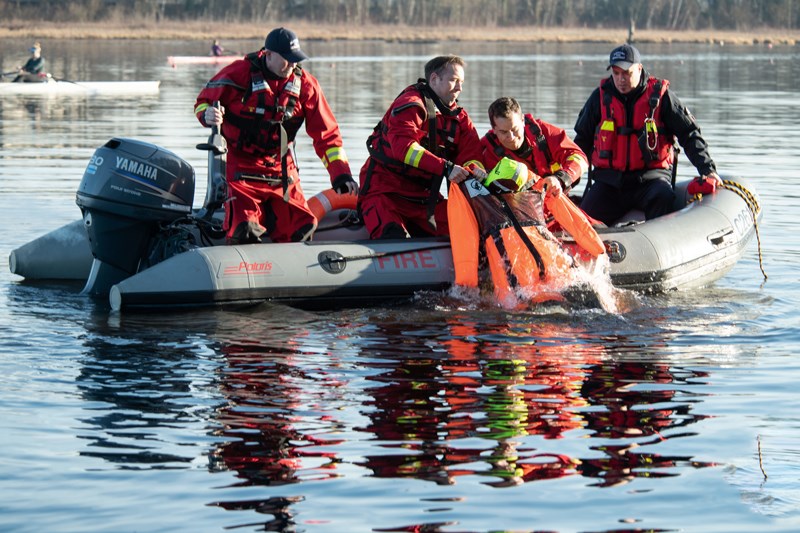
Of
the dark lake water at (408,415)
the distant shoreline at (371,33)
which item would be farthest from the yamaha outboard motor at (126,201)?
the distant shoreline at (371,33)

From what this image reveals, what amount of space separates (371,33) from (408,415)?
147ft

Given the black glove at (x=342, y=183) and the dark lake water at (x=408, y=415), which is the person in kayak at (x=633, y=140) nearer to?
the dark lake water at (x=408, y=415)

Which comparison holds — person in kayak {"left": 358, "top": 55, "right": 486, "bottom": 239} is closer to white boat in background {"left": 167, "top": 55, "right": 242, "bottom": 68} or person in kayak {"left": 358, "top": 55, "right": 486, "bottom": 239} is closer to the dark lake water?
the dark lake water

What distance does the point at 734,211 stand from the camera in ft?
27.2

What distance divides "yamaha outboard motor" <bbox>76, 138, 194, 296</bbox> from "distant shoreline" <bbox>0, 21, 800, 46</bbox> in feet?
120

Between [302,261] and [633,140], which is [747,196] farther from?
[302,261]

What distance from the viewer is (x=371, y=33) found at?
4884cm

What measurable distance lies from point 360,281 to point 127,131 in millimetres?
10102

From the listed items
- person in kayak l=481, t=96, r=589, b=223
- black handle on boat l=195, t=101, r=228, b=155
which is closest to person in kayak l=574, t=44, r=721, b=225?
person in kayak l=481, t=96, r=589, b=223

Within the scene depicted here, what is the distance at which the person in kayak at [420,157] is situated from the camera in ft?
23.2

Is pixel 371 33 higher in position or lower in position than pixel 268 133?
higher

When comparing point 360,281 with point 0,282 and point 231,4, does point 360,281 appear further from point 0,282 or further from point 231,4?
point 231,4

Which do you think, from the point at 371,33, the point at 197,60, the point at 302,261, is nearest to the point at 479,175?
the point at 302,261

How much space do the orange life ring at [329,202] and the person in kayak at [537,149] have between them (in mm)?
1003
